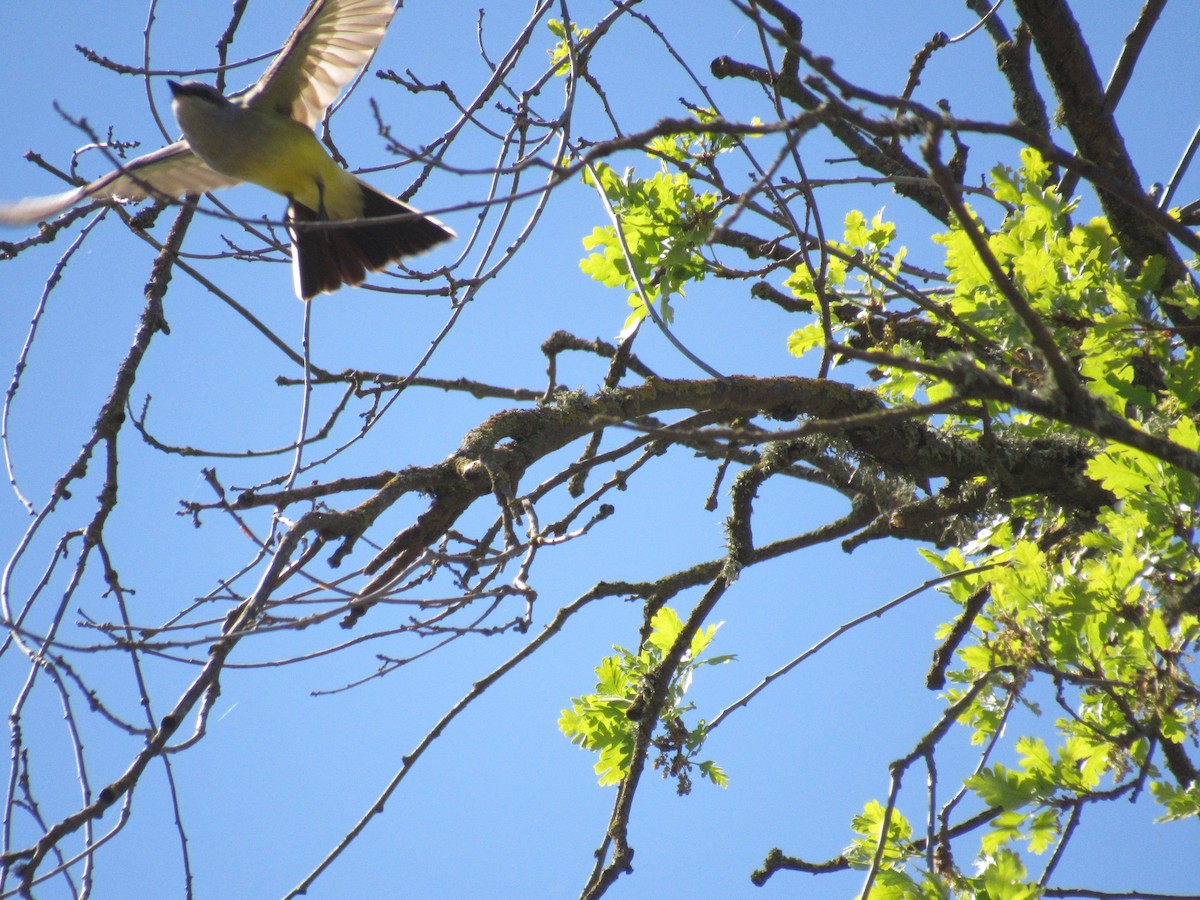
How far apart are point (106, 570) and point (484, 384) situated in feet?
5.01

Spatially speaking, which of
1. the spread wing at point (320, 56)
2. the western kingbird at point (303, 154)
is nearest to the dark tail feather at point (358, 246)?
the western kingbird at point (303, 154)

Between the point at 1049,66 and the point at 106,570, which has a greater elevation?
the point at 1049,66

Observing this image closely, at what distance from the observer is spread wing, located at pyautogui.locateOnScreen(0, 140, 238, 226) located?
10.7 ft

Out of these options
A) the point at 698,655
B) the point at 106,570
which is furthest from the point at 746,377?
the point at 106,570

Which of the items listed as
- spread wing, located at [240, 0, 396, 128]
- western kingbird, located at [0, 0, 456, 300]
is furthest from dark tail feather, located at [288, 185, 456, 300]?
spread wing, located at [240, 0, 396, 128]

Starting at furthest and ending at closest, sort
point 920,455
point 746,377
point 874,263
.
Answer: point 874,263
point 920,455
point 746,377

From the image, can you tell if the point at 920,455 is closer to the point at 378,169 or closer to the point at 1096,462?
the point at 1096,462

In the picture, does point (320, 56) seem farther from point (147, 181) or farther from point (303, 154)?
point (147, 181)

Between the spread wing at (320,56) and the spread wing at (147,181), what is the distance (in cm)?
39

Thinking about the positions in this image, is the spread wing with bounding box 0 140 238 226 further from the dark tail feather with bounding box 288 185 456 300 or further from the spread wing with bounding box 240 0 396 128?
the dark tail feather with bounding box 288 185 456 300

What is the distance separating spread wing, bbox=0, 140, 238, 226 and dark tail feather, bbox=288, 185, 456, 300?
51 centimetres

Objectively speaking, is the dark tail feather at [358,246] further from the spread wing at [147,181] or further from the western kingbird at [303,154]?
the spread wing at [147,181]

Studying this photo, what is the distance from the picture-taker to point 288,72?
13.0 ft

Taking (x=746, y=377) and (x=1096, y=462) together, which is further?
(x=746, y=377)
